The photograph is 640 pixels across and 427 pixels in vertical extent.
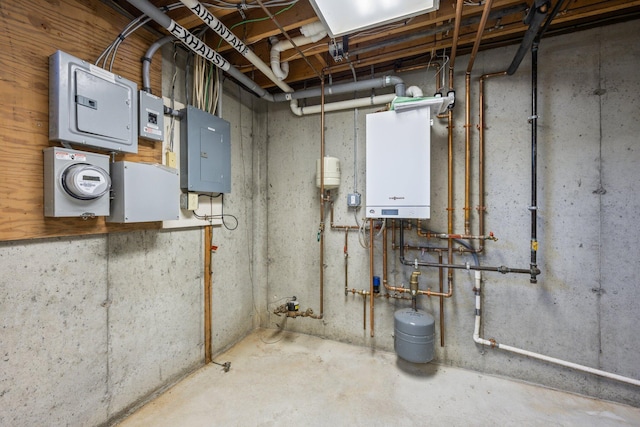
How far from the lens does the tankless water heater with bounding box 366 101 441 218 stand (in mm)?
1822

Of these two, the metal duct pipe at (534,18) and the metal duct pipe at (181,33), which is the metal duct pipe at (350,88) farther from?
the metal duct pipe at (534,18)

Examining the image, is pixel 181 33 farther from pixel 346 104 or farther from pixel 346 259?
pixel 346 259

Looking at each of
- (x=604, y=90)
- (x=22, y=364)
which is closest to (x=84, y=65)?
(x=22, y=364)

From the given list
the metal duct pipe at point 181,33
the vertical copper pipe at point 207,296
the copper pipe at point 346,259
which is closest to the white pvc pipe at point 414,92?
the copper pipe at point 346,259

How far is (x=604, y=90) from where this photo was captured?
5.63 feet

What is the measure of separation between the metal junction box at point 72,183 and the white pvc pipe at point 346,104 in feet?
5.43

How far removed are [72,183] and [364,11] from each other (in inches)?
69.1

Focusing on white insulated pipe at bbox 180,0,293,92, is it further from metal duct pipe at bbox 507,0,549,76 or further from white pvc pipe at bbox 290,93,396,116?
metal duct pipe at bbox 507,0,549,76

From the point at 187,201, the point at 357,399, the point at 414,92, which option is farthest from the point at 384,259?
the point at 187,201

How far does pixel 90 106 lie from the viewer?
4.17 feet

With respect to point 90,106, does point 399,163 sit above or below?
below

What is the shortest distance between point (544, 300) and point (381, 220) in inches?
50.4

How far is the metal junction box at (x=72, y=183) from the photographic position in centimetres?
118

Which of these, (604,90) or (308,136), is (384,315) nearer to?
(308,136)
